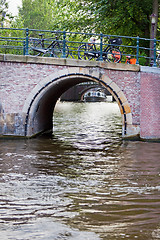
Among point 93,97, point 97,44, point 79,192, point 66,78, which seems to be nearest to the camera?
point 79,192

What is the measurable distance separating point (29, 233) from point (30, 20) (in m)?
41.4

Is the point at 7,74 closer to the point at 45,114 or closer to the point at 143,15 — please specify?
the point at 45,114

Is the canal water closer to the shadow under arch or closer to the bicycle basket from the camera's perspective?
the shadow under arch

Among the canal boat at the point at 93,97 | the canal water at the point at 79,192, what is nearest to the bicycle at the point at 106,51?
the canal water at the point at 79,192

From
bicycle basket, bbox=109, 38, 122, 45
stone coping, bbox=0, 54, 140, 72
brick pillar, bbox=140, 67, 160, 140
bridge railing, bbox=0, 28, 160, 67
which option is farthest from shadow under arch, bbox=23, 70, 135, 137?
bicycle basket, bbox=109, 38, 122, 45

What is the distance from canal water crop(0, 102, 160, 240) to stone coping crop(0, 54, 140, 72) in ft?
Result: 8.29

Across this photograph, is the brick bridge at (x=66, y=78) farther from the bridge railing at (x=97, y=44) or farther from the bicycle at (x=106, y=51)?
the bicycle at (x=106, y=51)

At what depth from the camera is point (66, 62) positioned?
1362cm

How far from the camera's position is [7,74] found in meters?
13.8

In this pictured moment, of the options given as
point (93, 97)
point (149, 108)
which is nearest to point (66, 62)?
point (149, 108)

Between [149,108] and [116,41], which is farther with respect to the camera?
[116,41]

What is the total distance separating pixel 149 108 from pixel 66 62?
292cm

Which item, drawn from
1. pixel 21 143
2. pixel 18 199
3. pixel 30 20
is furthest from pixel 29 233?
pixel 30 20

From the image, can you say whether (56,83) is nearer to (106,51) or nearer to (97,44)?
(97,44)
